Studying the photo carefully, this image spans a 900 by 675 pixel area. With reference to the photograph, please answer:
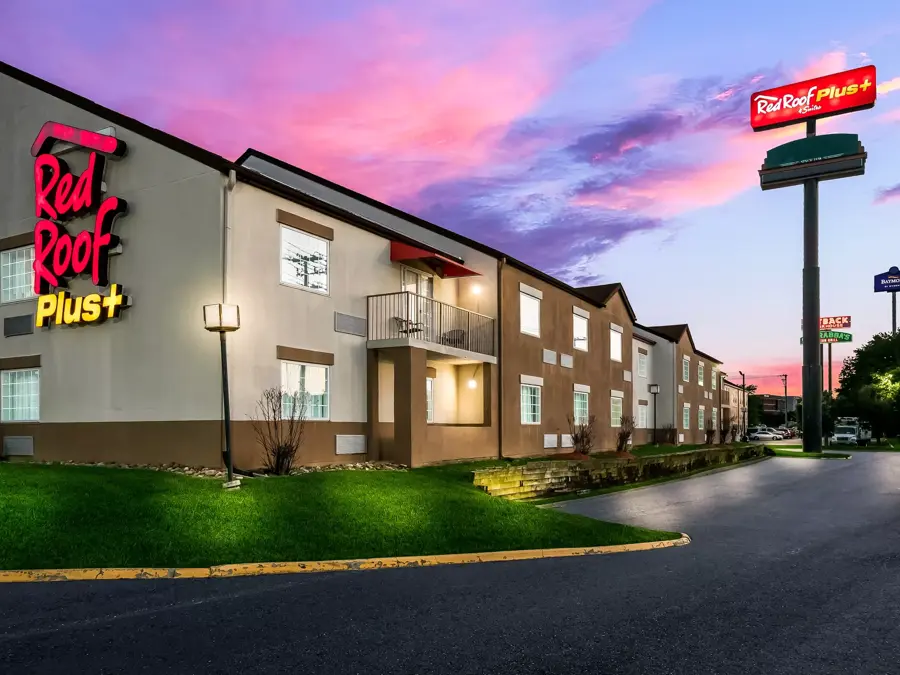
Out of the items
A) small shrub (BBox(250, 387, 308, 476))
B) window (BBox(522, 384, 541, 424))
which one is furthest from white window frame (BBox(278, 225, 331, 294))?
window (BBox(522, 384, 541, 424))

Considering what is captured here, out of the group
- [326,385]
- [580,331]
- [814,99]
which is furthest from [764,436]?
[326,385]

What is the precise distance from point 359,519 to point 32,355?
39.7ft

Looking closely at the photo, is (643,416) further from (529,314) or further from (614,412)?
(529,314)

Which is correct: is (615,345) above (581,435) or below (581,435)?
above

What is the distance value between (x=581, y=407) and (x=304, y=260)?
17.1 m

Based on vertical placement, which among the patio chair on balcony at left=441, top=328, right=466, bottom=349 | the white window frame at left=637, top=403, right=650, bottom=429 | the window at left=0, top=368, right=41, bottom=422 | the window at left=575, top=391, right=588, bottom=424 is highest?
the patio chair on balcony at left=441, top=328, right=466, bottom=349

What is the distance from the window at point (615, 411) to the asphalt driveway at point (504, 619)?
23841mm

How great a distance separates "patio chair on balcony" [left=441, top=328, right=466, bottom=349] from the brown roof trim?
875cm

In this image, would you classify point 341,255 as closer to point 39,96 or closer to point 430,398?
point 430,398

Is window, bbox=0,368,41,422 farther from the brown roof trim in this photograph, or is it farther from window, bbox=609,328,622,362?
window, bbox=609,328,622,362

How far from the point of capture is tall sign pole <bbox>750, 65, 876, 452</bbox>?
44.1 meters

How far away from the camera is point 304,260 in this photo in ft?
63.1

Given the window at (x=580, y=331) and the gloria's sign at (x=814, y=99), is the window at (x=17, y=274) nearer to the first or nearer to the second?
the window at (x=580, y=331)

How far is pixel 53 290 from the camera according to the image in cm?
1930
